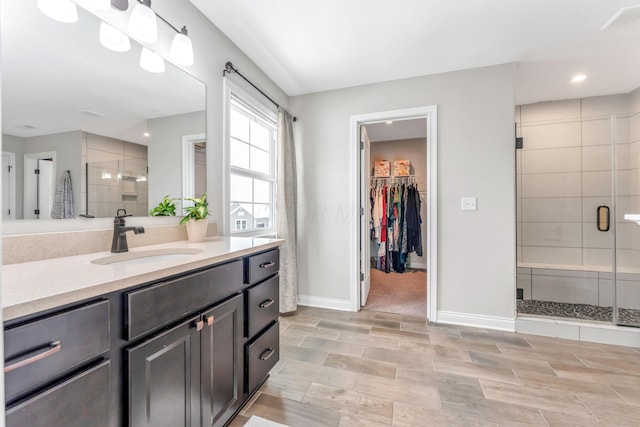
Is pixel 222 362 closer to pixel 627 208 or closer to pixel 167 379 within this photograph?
pixel 167 379

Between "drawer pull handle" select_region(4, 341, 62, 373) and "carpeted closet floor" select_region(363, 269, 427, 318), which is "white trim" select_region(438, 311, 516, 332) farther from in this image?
"drawer pull handle" select_region(4, 341, 62, 373)

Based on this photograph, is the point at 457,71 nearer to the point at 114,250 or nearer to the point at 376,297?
the point at 376,297

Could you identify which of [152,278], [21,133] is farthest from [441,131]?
[21,133]

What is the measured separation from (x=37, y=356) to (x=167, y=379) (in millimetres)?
422

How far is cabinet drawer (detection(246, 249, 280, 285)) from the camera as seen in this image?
1.40 metres

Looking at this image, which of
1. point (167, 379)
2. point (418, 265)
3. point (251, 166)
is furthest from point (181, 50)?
point (418, 265)

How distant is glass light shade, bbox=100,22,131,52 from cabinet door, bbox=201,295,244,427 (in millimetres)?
1295

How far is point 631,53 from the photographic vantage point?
2.23 meters

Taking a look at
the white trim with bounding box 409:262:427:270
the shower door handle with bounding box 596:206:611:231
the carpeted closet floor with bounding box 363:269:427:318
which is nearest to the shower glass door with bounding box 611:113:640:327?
the shower door handle with bounding box 596:206:611:231

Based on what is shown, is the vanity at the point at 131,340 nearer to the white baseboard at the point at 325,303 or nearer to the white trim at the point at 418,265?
the white baseboard at the point at 325,303

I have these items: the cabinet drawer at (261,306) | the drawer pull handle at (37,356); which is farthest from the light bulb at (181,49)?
the drawer pull handle at (37,356)

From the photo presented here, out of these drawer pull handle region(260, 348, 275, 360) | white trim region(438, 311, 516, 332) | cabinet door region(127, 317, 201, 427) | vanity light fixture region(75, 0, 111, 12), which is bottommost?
white trim region(438, 311, 516, 332)

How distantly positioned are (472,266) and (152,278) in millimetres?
2502

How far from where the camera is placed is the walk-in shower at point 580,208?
2.41 metres
